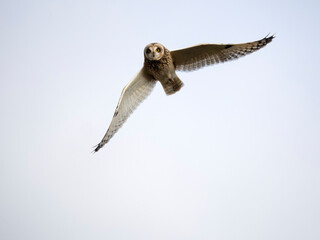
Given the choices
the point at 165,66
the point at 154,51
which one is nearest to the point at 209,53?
the point at 165,66

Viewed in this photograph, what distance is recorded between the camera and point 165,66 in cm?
962

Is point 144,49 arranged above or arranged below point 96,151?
above

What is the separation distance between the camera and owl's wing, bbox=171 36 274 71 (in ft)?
30.8

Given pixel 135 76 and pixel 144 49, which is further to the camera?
pixel 135 76

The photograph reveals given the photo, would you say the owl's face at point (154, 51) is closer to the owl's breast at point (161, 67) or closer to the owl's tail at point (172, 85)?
the owl's breast at point (161, 67)

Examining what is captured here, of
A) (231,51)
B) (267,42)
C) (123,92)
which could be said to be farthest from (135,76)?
(267,42)

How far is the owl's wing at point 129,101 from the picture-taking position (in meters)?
10.4

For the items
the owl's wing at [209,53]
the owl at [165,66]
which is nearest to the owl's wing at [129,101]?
the owl at [165,66]

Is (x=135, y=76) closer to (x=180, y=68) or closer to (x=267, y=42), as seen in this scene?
(x=180, y=68)

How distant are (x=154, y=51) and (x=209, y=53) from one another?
1197 millimetres

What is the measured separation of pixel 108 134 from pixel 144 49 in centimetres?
228

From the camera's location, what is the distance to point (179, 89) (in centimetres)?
992

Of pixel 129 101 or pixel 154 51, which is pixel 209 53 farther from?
pixel 129 101

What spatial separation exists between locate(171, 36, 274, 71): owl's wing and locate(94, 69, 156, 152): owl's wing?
93 centimetres
